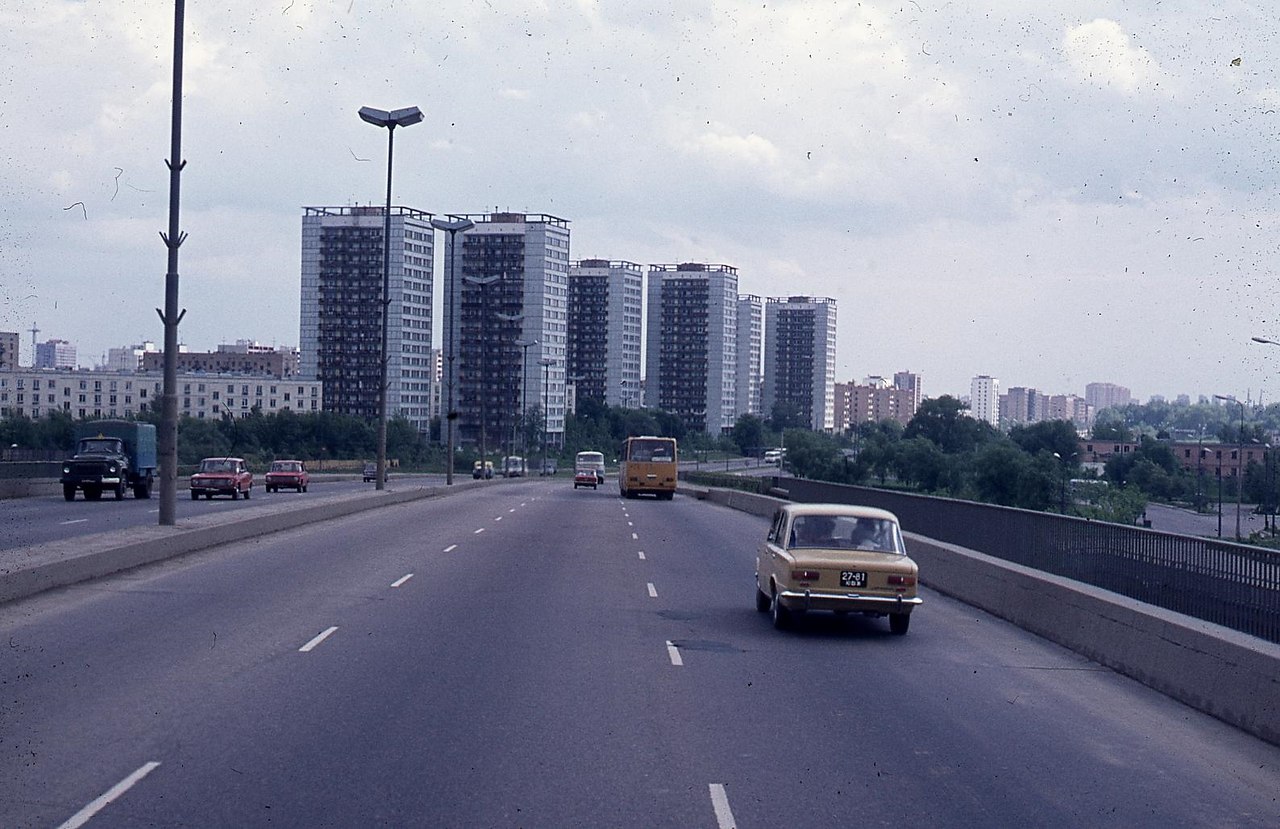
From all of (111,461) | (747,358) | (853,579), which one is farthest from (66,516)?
(747,358)

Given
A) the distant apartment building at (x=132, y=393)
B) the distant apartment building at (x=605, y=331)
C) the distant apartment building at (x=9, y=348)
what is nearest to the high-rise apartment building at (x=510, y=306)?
the distant apartment building at (x=132, y=393)

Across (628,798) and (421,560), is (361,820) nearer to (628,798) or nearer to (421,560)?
(628,798)

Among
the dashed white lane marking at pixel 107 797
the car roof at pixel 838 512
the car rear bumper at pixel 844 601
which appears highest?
the car roof at pixel 838 512

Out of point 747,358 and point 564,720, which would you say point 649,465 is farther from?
point 747,358

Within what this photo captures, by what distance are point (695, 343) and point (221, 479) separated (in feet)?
465

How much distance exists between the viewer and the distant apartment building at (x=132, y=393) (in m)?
86.4

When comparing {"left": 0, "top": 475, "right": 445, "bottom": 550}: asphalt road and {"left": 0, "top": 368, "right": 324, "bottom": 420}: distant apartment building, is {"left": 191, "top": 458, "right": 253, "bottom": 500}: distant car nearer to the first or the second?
{"left": 0, "top": 475, "right": 445, "bottom": 550}: asphalt road

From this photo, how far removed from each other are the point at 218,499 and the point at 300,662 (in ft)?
132

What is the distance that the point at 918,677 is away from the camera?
13.0 meters

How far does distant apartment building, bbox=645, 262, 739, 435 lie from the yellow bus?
406 feet

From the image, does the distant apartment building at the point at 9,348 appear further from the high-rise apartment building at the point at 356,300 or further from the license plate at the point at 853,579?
the high-rise apartment building at the point at 356,300

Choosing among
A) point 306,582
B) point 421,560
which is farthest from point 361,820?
point 421,560

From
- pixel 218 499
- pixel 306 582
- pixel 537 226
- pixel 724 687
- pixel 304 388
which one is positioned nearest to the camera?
pixel 724 687

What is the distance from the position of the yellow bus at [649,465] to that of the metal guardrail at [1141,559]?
37.1 metres
